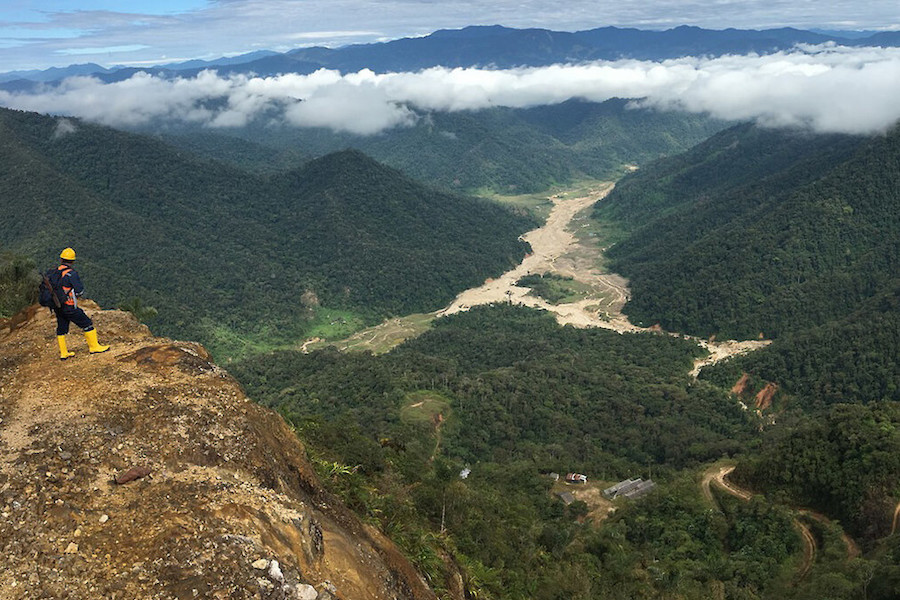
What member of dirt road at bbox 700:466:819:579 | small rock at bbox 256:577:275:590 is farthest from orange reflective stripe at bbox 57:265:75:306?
dirt road at bbox 700:466:819:579

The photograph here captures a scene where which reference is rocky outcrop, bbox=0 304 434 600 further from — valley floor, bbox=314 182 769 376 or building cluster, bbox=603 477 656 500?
valley floor, bbox=314 182 769 376

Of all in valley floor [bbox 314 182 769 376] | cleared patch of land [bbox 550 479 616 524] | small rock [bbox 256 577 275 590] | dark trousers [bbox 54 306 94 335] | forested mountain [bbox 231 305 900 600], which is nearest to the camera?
small rock [bbox 256 577 275 590]

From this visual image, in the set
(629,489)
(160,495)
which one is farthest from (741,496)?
(160,495)

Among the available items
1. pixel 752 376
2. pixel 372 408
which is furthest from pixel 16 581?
pixel 752 376

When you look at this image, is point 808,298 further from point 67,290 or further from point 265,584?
point 265,584

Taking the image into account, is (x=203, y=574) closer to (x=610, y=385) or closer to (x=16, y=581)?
(x=16, y=581)
